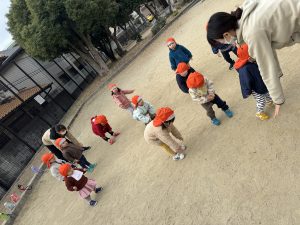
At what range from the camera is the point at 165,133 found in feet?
18.0

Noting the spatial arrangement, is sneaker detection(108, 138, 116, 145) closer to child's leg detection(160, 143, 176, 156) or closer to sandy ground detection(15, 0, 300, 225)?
sandy ground detection(15, 0, 300, 225)

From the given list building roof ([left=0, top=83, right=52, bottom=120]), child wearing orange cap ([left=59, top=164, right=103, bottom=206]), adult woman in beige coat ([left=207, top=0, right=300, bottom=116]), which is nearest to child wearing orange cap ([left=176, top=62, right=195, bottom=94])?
child wearing orange cap ([left=59, top=164, right=103, bottom=206])

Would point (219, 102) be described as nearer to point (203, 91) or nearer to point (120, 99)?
point (203, 91)

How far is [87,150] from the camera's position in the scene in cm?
929

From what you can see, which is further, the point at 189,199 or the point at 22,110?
the point at 22,110

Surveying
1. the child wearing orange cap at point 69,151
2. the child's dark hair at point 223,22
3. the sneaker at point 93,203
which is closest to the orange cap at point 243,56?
the child's dark hair at point 223,22

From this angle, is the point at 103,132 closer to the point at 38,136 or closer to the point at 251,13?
the point at 251,13

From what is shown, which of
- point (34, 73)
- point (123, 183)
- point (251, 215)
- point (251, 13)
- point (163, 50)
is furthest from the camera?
point (34, 73)

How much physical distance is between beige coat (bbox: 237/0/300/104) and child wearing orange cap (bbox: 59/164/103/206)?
4.21m

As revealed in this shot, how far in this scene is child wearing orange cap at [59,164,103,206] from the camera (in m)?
5.86

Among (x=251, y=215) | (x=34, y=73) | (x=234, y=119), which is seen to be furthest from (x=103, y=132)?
(x=34, y=73)

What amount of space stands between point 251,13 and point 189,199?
3.12 m

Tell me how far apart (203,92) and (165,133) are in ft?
3.32

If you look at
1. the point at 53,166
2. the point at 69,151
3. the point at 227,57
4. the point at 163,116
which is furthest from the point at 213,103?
the point at 53,166
